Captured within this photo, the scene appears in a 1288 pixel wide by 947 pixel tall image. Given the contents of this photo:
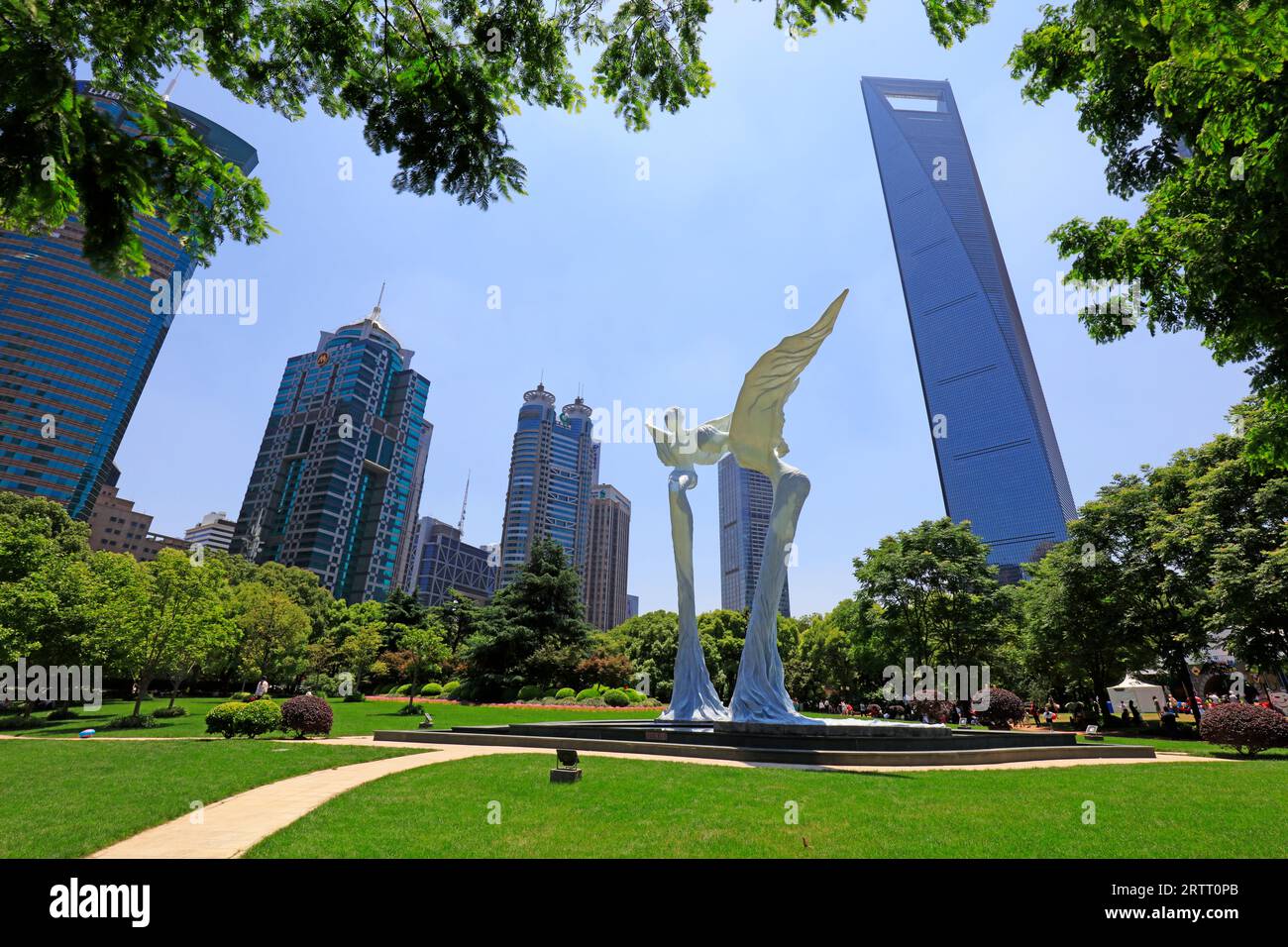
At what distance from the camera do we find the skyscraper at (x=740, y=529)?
14362 cm

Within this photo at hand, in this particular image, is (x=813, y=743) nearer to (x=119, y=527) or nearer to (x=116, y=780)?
(x=116, y=780)

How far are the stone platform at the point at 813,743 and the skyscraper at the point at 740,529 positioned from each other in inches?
4692

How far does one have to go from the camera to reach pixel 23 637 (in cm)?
2056

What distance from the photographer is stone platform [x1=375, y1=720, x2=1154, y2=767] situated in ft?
42.4

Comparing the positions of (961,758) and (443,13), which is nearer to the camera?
(443,13)

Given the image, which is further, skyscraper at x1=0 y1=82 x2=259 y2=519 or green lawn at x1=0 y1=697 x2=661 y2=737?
skyscraper at x1=0 y1=82 x2=259 y2=519

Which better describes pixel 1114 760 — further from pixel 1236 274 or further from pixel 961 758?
pixel 1236 274

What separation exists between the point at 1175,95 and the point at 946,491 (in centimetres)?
10511

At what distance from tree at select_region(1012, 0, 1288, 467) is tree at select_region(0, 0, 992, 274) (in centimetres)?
206

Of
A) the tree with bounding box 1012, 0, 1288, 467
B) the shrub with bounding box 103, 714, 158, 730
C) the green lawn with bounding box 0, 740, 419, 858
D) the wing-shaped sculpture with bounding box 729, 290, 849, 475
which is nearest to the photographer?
the tree with bounding box 1012, 0, 1288, 467

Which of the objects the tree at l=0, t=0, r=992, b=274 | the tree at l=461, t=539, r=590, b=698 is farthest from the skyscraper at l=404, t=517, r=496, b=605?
the tree at l=0, t=0, r=992, b=274

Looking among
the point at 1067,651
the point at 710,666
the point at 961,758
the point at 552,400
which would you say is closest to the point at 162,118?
the point at 961,758

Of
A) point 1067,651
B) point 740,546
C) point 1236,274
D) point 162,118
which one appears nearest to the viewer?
point 162,118

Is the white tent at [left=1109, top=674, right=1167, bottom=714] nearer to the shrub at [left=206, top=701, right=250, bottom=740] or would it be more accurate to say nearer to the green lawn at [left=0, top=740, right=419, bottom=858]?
the green lawn at [left=0, top=740, right=419, bottom=858]
